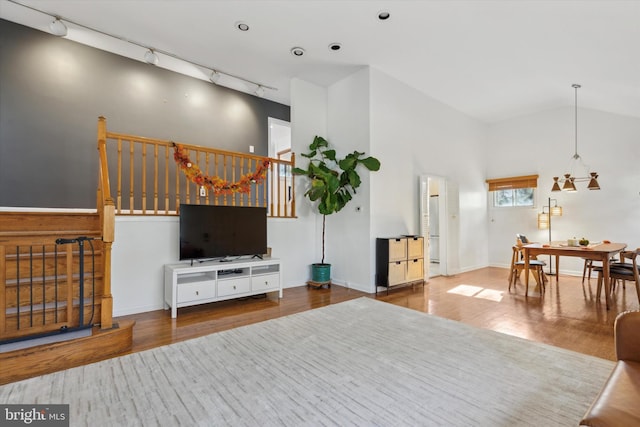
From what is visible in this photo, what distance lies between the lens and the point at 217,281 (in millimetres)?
3785

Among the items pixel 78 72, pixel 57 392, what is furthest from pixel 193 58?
pixel 57 392

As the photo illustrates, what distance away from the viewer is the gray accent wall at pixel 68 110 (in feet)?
13.3

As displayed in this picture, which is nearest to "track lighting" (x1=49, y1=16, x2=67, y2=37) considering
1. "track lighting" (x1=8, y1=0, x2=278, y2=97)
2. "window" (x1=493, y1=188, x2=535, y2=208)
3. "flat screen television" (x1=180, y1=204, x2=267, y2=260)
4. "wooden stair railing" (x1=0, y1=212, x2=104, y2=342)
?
"track lighting" (x1=8, y1=0, x2=278, y2=97)

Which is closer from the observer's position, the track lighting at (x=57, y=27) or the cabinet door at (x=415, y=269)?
the track lighting at (x=57, y=27)

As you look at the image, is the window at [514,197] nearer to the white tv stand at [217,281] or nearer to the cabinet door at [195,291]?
the white tv stand at [217,281]

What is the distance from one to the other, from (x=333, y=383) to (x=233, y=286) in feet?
7.42

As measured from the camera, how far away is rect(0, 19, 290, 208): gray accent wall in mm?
4059

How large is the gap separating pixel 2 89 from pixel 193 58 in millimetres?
2570

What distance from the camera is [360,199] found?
16.1ft

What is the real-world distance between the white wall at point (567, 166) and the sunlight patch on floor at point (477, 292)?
287 centimetres

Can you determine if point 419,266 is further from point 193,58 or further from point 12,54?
point 12,54

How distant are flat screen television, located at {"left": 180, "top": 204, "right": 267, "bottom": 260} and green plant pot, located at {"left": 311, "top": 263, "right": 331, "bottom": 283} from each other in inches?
41.2

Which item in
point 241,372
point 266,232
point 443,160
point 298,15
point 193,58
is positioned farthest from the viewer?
point 443,160

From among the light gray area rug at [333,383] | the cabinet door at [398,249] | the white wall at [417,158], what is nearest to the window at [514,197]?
the white wall at [417,158]
